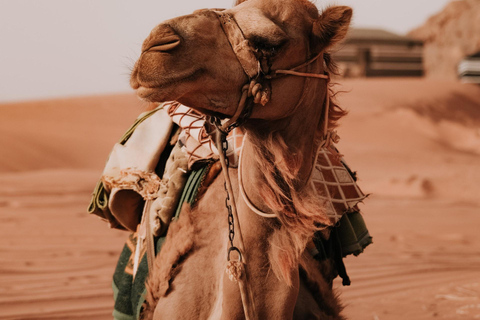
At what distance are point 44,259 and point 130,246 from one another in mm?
4229

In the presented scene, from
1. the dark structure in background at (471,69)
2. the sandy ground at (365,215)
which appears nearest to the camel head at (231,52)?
the sandy ground at (365,215)

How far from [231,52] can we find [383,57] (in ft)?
117

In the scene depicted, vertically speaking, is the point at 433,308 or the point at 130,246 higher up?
the point at 130,246

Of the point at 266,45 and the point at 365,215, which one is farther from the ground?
the point at 266,45

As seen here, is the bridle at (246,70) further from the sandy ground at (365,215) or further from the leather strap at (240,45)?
the sandy ground at (365,215)

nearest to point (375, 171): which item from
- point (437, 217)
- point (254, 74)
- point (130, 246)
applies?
point (437, 217)

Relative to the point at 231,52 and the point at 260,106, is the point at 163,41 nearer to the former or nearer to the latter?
the point at 231,52

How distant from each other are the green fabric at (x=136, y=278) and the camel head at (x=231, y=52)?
2.31 ft

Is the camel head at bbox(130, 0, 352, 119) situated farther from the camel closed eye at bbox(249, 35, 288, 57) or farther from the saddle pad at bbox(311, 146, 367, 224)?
the saddle pad at bbox(311, 146, 367, 224)

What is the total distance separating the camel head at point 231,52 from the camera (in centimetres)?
192

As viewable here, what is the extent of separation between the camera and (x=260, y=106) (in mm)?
2119

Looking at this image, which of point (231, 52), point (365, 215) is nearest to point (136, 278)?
point (231, 52)

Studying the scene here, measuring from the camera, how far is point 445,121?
25.5 m

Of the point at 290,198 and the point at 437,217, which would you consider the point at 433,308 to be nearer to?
the point at 290,198
